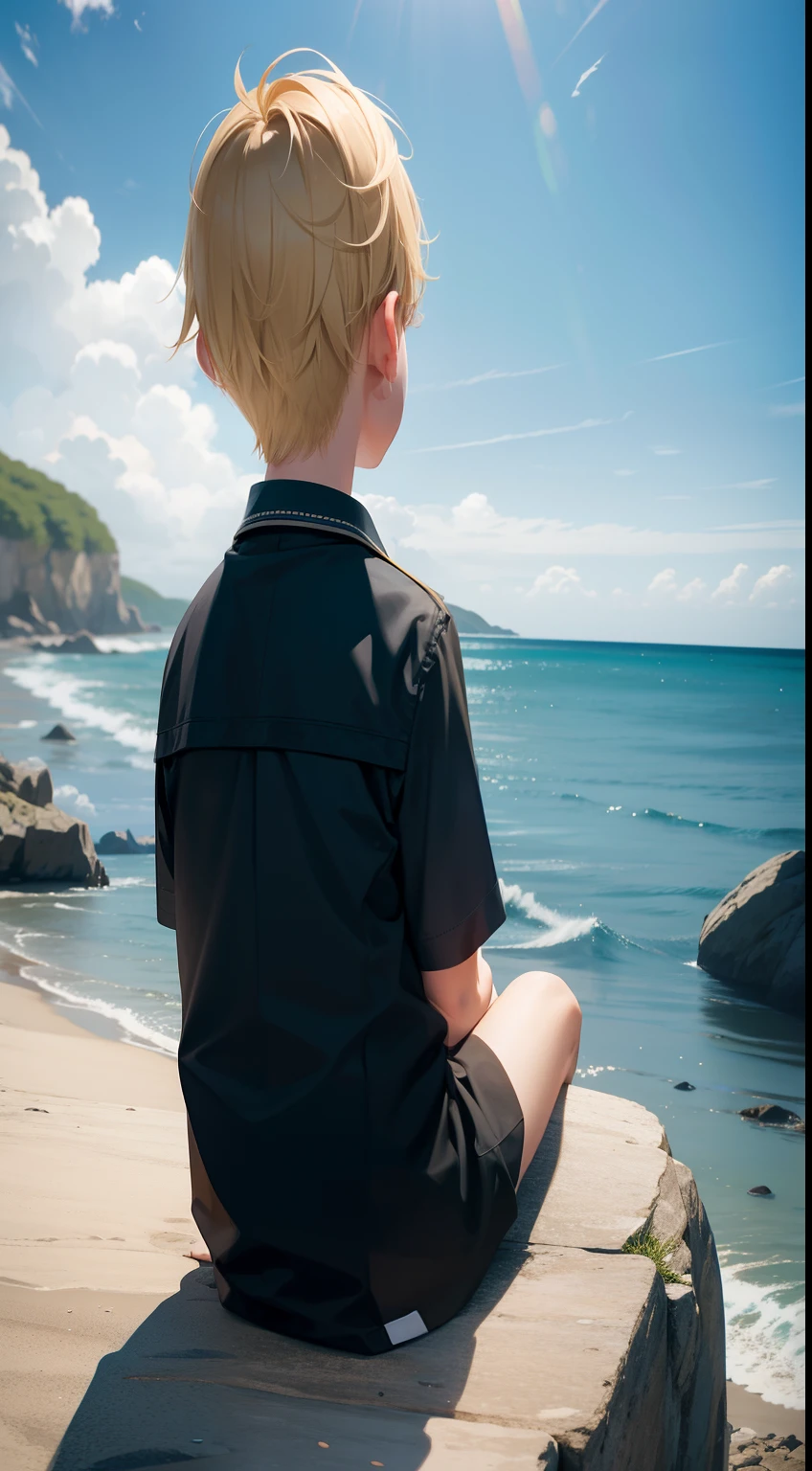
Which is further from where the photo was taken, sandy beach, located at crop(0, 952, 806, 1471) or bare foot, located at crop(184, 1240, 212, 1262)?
bare foot, located at crop(184, 1240, 212, 1262)

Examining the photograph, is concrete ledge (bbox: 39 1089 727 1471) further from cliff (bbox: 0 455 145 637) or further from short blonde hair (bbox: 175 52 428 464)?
cliff (bbox: 0 455 145 637)

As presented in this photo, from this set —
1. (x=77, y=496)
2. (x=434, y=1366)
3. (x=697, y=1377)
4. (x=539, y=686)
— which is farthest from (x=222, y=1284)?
(x=77, y=496)

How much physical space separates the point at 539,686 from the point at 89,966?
87.4ft

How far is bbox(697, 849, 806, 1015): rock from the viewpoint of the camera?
22.0ft

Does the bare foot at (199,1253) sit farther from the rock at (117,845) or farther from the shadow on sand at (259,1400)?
the rock at (117,845)

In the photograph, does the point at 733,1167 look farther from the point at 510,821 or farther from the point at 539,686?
the point at 539,686

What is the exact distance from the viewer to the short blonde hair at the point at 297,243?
1065 millimetres

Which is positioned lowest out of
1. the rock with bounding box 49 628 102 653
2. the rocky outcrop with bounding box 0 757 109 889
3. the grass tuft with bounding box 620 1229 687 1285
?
the rocky outcrop with bounding box 0 757 109 889

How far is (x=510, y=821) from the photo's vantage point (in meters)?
16.0

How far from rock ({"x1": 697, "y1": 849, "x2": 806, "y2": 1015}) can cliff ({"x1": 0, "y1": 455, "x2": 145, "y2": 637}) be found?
26.5 metres

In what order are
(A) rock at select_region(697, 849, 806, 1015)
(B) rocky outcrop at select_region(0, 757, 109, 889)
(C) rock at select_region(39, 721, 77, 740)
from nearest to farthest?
1. (A) rock at select_region(697, 849, 806, 1015)
2. (B) rocky outcrop at select_region(0, 757, 109, 889)
3. (C) rock at select_region(39, 721, 77, 740)

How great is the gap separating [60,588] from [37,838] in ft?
84.3

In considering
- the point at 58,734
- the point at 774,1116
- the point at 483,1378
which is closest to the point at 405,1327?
the point at 483,1378

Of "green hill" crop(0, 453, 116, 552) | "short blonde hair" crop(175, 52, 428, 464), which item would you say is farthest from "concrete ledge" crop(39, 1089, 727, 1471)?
"green hill" crop(0, 453, 116, 552)
